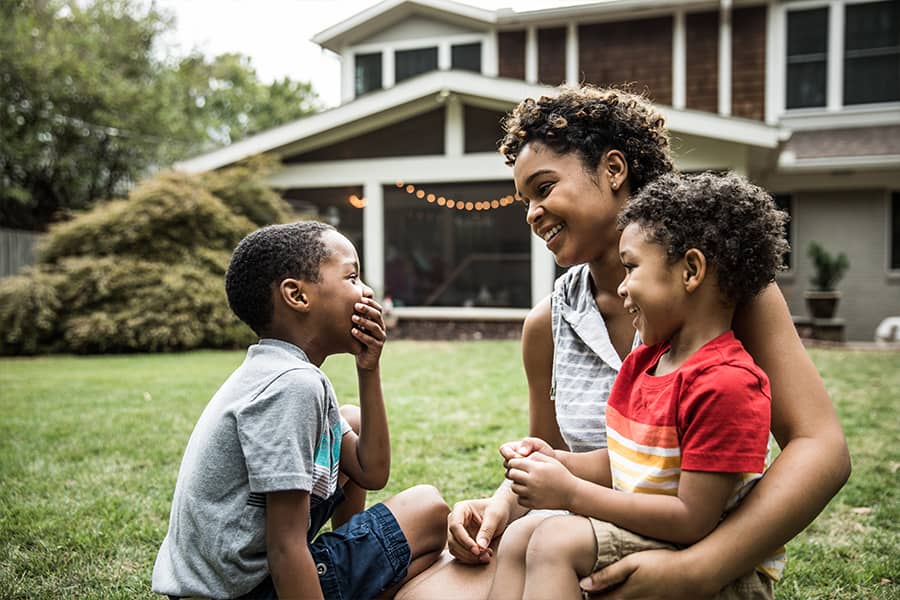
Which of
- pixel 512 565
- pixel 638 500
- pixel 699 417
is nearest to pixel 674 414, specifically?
pixel 699 417

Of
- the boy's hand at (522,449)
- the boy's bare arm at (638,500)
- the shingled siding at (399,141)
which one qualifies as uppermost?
the shingled siding at (399,141)

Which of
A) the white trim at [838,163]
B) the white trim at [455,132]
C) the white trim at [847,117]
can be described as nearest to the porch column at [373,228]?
the white trim at [455,132]

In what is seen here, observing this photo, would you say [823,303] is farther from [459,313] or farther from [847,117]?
[459,313]

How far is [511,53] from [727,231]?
44.4 feet

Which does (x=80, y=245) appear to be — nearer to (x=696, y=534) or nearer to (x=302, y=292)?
(x=302, y=292)

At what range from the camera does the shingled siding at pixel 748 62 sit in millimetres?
12805

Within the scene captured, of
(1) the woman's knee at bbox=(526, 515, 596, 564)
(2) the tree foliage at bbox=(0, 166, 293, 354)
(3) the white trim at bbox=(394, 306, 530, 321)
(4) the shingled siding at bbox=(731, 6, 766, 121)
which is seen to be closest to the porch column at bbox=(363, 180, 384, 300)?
(3) the white trim at bbox=(394, 306, 530, 321)

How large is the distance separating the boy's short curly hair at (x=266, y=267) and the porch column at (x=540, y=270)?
34.2 ft

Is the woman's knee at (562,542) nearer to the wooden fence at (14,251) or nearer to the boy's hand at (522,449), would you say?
the boy's hand at (522,449)

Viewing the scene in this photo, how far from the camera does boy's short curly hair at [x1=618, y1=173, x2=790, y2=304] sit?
1516 millimetres

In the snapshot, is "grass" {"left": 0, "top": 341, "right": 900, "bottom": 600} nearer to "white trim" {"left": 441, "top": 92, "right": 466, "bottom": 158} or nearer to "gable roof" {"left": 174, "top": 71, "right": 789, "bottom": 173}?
"gable roof" {"left": 174, "top": 71, "right": 789, "bottom": 173}

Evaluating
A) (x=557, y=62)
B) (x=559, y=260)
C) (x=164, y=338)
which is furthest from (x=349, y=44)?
(x=559, y=260)

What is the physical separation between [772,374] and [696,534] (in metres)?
0.41

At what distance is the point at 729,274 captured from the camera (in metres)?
1.52
